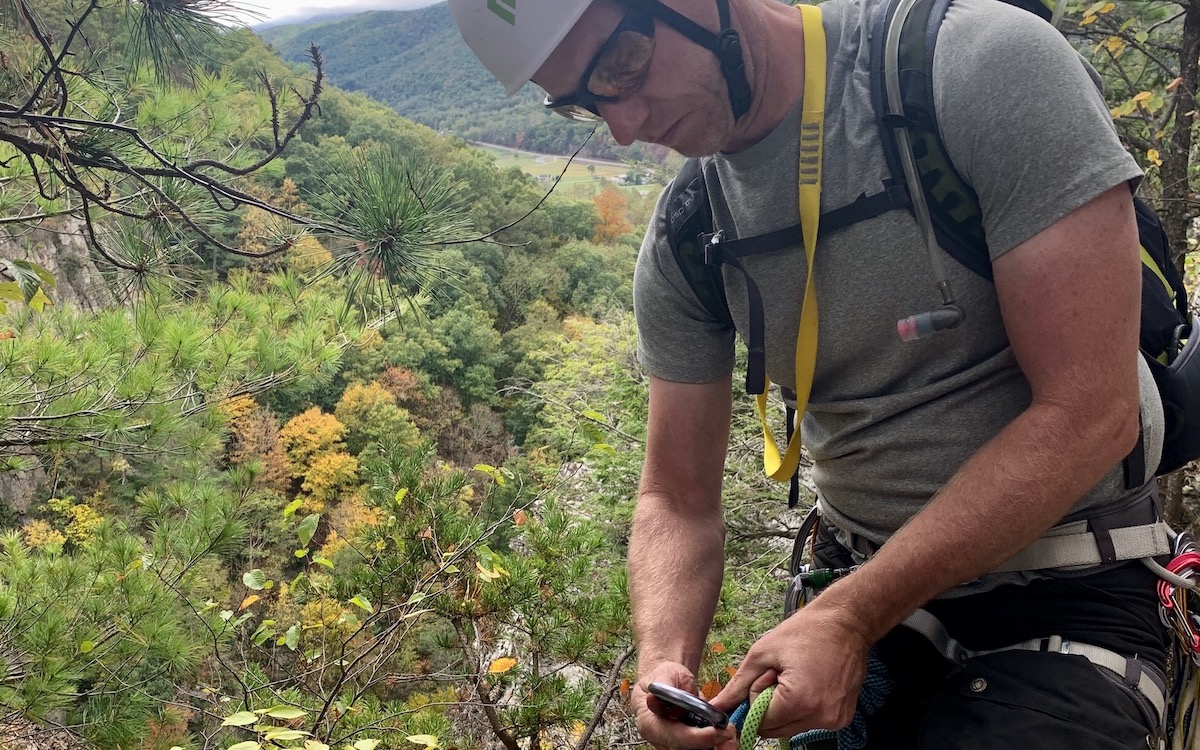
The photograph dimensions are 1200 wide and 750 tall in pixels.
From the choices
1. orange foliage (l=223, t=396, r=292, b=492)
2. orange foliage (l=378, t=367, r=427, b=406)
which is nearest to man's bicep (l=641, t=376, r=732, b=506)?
orange foliage (l=223, t=396, r=292, b=492)

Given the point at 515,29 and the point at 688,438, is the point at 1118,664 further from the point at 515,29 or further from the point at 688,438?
the point at 515,29

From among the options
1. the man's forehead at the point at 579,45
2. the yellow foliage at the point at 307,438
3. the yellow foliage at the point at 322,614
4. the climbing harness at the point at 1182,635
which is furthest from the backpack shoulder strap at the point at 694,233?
the yellow foliage at the point at 307,438

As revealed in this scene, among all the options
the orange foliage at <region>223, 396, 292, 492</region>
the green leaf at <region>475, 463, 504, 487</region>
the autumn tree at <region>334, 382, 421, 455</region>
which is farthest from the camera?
the autumn tree at <region>334, 382, 421, 455</region>

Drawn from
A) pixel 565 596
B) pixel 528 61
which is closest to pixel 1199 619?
pixel 528 61

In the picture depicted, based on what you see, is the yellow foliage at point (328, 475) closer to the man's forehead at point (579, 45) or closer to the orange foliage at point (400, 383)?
the orange foliage at point (400, 383)

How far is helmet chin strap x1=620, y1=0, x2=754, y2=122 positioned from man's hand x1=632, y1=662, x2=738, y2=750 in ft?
2.76

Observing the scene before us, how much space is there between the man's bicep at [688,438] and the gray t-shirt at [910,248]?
0.18 m

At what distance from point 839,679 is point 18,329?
3505 mm

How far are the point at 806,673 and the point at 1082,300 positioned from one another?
0.54m

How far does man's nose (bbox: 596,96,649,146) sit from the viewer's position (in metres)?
1.11

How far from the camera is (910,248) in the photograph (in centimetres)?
97

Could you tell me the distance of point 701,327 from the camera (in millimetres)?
1310

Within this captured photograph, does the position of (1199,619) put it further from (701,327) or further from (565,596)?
(565,596)

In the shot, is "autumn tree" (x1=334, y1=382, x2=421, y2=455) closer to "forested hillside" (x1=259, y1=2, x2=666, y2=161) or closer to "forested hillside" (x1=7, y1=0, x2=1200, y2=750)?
"forested hillside" (x1=259, y1=2, x2=666, y2=161)
